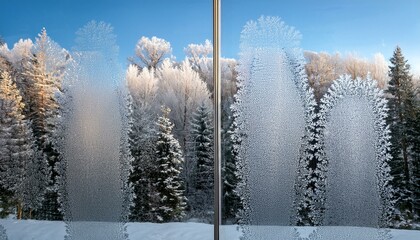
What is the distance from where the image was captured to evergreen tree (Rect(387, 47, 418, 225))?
2348 mm

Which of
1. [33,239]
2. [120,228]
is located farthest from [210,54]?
[33,239]

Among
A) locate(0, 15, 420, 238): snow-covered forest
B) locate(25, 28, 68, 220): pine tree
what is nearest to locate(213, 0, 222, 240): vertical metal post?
locate(0, 15, 420, 238): snow-covered forest

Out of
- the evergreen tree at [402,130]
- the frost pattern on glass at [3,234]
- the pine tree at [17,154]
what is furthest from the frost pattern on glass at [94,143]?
the evergreen tree at [402,130]

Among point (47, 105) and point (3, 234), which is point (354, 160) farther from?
point (3, 234)

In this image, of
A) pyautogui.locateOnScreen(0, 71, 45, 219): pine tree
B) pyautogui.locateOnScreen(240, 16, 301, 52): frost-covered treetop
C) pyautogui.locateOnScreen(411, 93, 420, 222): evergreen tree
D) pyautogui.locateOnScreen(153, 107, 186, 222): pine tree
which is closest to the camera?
pyautogui.locateOnScreen(411, 93, 420, 222): evergreen tree

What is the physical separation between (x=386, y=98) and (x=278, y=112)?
1.70ft

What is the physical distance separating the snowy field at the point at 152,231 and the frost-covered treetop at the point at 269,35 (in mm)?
919

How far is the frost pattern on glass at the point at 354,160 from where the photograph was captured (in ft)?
7.84

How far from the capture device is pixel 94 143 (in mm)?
2662

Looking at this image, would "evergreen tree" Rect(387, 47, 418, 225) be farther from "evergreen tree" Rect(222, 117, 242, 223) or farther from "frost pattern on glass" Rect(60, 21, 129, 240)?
"frost pattern on glass" Rect(60, 21, 129, 240)

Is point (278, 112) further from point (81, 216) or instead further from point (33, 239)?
point (33, 239)

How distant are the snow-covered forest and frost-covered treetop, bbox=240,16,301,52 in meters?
0.01

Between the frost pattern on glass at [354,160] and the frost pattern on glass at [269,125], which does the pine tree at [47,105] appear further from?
the frost pattern on glass at [354,160]

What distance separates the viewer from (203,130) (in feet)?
8.34
